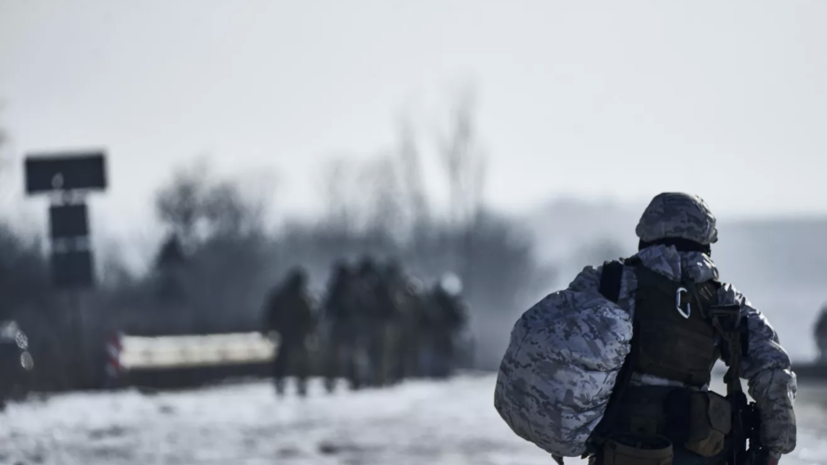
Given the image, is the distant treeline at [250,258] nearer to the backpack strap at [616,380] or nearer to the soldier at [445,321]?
the soldier at [445,321]

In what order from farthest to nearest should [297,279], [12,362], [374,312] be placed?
[12,362] → [374,312] → [297,279]

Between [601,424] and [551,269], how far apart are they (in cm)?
7655

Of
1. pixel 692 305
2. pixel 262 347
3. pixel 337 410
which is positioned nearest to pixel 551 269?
pixel 262 347

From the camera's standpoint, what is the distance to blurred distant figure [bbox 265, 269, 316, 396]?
2114cm

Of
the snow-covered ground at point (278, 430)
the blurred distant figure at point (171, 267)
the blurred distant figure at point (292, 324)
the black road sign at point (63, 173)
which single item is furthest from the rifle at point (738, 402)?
the blurred distant figure at point (171, 267)

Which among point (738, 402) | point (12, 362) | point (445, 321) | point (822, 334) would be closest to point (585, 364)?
point (738, 402)

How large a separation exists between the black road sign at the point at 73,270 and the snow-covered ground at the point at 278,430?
170 cm

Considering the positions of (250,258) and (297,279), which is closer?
(297,279)

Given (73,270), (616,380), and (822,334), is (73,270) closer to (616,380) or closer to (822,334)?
(822,334)

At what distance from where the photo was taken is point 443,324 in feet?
91.0

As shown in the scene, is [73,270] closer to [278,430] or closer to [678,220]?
[278,430]

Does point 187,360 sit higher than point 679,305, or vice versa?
point 679,305

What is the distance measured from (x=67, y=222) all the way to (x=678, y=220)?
1631 centimetres

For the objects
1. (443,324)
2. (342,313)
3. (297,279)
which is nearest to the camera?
(297,279)
